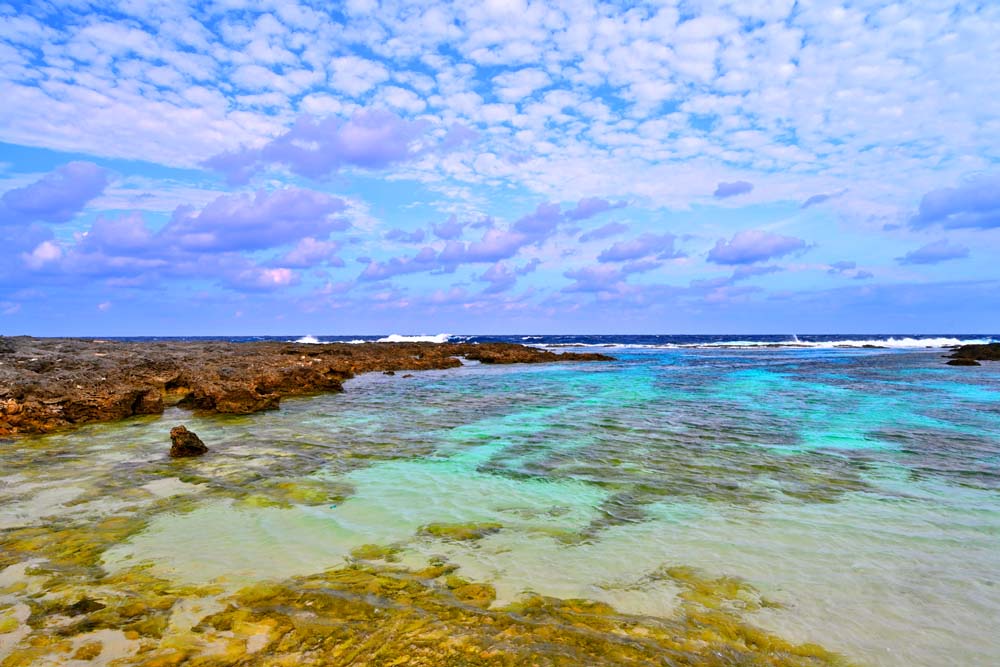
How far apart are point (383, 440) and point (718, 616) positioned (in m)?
8.63

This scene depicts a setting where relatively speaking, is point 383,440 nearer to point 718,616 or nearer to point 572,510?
point 572,510

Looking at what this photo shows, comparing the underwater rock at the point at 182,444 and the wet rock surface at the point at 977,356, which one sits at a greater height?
the wet rock surface at the point at 977,356

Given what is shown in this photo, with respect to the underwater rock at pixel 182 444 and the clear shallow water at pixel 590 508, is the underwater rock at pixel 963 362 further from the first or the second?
the underwater rock at pixel 182 444

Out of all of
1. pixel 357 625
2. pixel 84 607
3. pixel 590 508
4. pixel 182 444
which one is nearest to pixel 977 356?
pixel 590 508

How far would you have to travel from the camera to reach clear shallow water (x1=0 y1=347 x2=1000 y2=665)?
14.9 feet

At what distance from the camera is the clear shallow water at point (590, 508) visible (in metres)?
4.55

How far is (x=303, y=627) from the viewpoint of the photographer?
3.88 meters

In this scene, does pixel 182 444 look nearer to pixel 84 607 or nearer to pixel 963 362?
pixel 84 607

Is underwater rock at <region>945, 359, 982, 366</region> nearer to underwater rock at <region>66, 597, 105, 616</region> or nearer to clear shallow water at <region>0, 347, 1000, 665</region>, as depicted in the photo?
clear shallow water at <region>0, 347, 1000, 665</region>

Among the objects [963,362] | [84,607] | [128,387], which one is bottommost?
[84,607]

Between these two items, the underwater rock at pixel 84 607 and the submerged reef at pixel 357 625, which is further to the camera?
the underwater rock at pixel 84 607

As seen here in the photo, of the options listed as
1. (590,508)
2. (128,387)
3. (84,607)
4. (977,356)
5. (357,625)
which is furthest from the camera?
(977,356)

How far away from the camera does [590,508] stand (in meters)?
6.96

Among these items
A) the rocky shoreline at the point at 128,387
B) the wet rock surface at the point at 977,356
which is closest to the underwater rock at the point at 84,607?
the rocky shoreline at the point at 128,387
